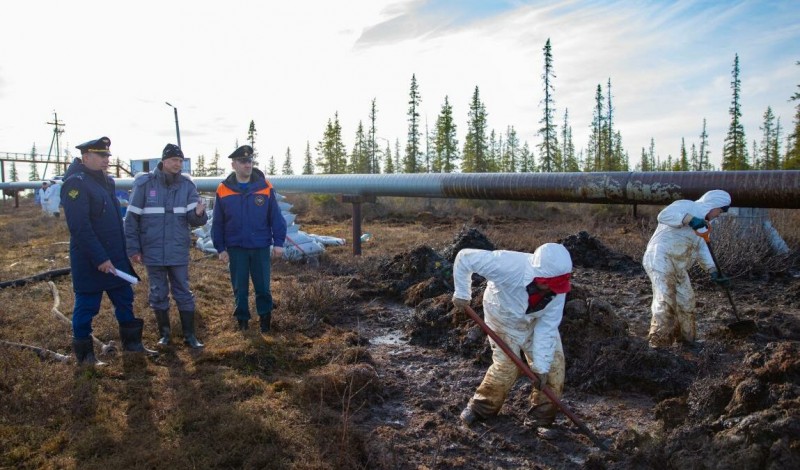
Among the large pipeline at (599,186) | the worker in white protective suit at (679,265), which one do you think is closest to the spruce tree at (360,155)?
the large pipeline at (599,186)

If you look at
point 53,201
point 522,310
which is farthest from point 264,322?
point 53,201

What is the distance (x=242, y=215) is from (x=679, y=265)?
168 inches

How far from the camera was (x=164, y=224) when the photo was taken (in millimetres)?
5062

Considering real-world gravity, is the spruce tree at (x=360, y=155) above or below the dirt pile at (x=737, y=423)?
above

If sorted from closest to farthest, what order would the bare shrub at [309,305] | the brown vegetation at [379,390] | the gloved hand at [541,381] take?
the brown vegetation at [379,390], the gloved hand at [541,381], the bare shrub at [309,305]

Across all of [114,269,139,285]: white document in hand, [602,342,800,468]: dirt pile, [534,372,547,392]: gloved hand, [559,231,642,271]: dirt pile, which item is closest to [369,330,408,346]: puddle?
[534,372,547,392]: gloved hand

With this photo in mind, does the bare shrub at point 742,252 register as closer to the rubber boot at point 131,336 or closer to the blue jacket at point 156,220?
the blue jacket at point 156,220

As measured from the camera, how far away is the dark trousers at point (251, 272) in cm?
567

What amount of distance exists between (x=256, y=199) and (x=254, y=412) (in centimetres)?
240

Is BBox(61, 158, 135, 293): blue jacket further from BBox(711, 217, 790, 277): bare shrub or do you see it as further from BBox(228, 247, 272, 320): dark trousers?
BBox(711, 217, 790, 277): bare shrub

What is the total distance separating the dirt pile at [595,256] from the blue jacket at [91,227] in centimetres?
716

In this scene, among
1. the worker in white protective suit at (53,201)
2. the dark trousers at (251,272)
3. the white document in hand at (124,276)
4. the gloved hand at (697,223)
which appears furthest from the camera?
the worker in white protective suit at (53,201)

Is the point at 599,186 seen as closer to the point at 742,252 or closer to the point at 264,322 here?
the point at 742,252

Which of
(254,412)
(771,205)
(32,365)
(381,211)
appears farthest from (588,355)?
(381,211)
